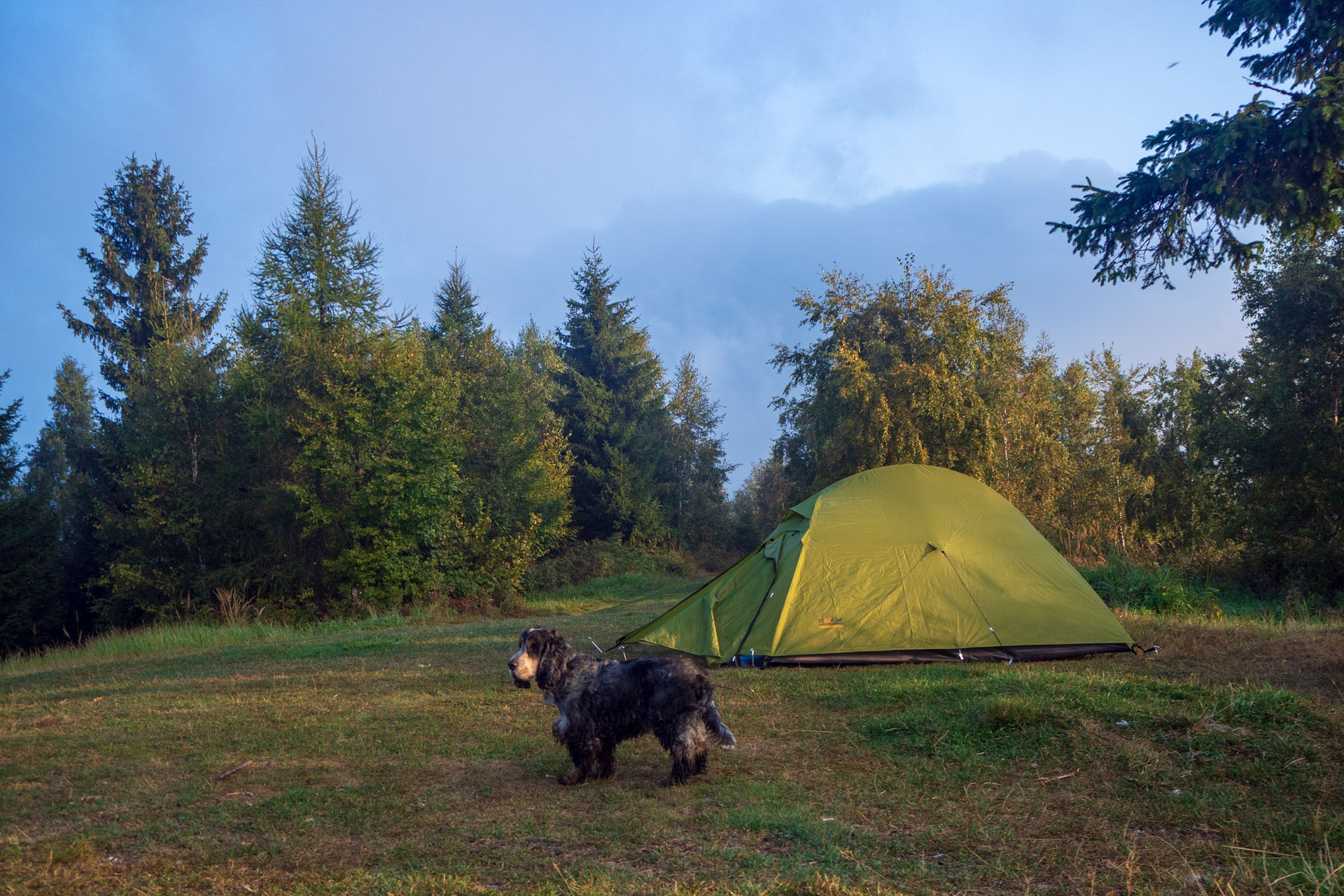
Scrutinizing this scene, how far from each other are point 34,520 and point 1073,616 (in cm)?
2896

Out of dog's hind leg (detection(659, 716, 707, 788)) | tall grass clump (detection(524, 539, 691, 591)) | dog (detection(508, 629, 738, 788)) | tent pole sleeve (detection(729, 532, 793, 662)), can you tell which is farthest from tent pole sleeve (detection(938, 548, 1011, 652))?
tall grass clump (detection(524, 539, 691, 591))

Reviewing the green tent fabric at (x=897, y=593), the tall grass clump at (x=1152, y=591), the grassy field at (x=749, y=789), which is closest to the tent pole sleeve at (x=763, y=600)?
the green tent fabric at (x=897, y=593)

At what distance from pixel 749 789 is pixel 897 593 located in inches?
188

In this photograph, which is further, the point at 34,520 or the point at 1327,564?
the point at 34,520

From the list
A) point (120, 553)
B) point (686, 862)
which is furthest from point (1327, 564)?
point (120, 553)

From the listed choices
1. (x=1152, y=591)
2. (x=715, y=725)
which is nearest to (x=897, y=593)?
(x=715, y=725)

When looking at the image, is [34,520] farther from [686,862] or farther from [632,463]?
[686,862]

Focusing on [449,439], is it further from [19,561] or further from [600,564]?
[19,561]

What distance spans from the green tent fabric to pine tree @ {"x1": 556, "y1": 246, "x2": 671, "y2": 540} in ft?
78.4

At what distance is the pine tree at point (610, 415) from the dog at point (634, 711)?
92.5ft

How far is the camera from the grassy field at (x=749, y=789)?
381cm

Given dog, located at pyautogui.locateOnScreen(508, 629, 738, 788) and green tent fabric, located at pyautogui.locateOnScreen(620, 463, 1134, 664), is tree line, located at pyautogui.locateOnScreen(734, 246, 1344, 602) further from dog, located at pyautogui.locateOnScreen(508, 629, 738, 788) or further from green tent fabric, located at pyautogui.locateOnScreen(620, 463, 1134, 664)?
dog, located at pyautogui.locateOnScreen(508, 629, 738, 788)

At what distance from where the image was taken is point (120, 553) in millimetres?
23125

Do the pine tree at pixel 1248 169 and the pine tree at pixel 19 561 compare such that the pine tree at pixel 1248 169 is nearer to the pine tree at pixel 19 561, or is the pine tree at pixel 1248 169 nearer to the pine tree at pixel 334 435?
the pine tree at pixel 334 435
